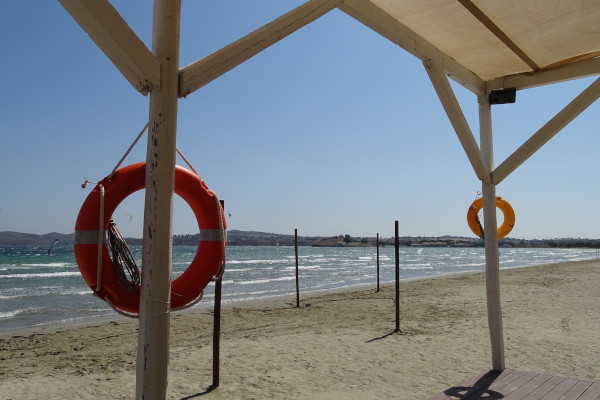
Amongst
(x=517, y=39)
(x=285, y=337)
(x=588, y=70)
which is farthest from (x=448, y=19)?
(x=285, y=337)

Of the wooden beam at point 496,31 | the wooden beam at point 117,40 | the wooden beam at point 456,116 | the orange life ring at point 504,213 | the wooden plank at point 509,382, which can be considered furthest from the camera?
the orange life ring at point 504,213

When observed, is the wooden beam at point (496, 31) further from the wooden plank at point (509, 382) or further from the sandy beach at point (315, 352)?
the sandy beach at point (315, 352)

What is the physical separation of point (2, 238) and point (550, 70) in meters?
100

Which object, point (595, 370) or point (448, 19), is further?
point (595, 370)

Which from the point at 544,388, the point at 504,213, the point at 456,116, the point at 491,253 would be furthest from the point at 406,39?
the point at 544,388

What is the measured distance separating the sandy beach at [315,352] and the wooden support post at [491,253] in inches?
22.0

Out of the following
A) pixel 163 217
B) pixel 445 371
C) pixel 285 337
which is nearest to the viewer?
pixel 163 217

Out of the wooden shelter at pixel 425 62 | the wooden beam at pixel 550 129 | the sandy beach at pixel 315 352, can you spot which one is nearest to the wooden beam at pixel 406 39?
the wooden shelter at pixel 425 62

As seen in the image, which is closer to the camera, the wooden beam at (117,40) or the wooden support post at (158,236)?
the wooden beam at (117,40)

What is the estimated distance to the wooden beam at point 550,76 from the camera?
3428 millimetres

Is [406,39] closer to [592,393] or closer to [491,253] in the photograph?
[491,253]

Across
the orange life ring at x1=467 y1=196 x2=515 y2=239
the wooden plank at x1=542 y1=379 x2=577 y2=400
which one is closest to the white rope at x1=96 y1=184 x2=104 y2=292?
the wooden plank at x1=542 y1=379 x2=577 y2=400

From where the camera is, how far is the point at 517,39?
3.06 metres

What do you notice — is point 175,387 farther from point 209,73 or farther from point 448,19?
point 448,19
